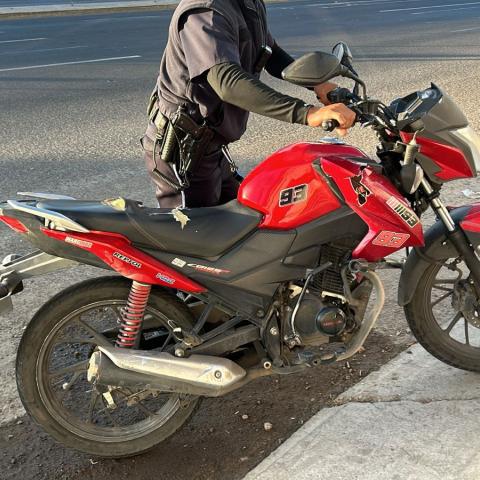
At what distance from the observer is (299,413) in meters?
2.92

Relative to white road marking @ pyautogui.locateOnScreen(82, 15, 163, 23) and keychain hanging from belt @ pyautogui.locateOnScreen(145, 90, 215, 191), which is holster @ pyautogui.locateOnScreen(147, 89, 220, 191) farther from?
white road marking @ pyautogui.locateOnScreen(82, 15, 163, 23)

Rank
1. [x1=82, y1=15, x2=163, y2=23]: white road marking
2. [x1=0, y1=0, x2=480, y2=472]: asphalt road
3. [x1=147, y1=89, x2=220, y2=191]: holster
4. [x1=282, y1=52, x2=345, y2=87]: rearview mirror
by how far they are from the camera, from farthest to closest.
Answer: [x1=82, y1=15, x2=163, y2=23]: white road marking
[x1=0, y1=0, x2=480, y2=472]: asphalt road
[x1=147, y1=89, x2=220, y2=191]: holster
[x1=282, y1=52, x2=345, y2=87]: rearview mirror

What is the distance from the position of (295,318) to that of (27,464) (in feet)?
4.01

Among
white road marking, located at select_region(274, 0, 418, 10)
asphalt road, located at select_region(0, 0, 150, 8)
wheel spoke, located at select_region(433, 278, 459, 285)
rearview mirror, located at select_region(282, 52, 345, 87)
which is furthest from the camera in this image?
asphalt road, located at select_region(0, 0, 150, 8)

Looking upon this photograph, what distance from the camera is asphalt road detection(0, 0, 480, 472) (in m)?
5.28

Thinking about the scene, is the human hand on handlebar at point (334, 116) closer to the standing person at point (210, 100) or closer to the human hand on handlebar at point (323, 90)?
the standing person at point (210, 100)

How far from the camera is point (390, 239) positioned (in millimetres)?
2580

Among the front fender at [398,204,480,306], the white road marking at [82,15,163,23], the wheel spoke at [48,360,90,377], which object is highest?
the front fender at [398,204,480,306]

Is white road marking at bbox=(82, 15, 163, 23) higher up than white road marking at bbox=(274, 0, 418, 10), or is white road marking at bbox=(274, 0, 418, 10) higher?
white road marking at bbox=(274, 0, 418, 10)

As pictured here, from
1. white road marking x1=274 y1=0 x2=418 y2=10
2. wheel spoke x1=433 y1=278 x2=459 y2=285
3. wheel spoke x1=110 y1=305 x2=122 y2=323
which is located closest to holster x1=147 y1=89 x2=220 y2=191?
wheel spoke x1=110 y1=305 x2=122 y2=323

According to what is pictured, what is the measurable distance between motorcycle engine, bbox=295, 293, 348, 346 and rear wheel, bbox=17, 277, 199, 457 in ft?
1.47

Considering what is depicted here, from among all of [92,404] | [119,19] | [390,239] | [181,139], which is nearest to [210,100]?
[181,139]

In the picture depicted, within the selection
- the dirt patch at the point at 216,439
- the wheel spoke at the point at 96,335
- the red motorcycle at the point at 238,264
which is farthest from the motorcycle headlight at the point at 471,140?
the wheel spoke at the point at 96,335

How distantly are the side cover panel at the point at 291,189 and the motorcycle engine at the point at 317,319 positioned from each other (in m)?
0.34
